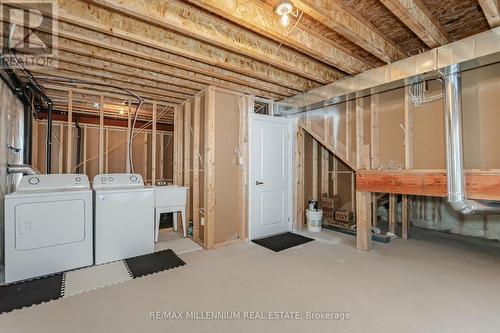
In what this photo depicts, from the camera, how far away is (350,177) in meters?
5.30

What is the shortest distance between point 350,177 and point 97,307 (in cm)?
496

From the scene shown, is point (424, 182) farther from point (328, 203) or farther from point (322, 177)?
point (322, 177)

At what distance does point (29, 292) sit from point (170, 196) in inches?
83.3

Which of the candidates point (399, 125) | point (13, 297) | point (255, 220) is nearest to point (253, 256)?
point (255, 220)

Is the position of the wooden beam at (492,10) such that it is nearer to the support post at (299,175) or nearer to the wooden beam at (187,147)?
the support post at (299,175)

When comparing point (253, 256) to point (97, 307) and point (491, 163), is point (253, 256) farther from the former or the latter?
point (491, 163)

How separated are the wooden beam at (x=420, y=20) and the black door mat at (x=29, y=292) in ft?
13.3

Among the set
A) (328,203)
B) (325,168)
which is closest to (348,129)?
(325,168)

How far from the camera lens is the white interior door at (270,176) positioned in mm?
4152

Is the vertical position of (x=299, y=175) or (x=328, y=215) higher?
(x=299, y=175)

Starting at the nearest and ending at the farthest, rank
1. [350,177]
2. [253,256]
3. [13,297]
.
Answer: [13,297]
[253,256]
[350,177]

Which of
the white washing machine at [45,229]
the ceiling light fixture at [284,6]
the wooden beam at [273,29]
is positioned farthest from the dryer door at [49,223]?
the ceiling light fixture at [284,6]

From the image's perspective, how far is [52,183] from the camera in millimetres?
3080

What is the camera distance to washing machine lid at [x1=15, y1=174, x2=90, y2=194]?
2900 mm
